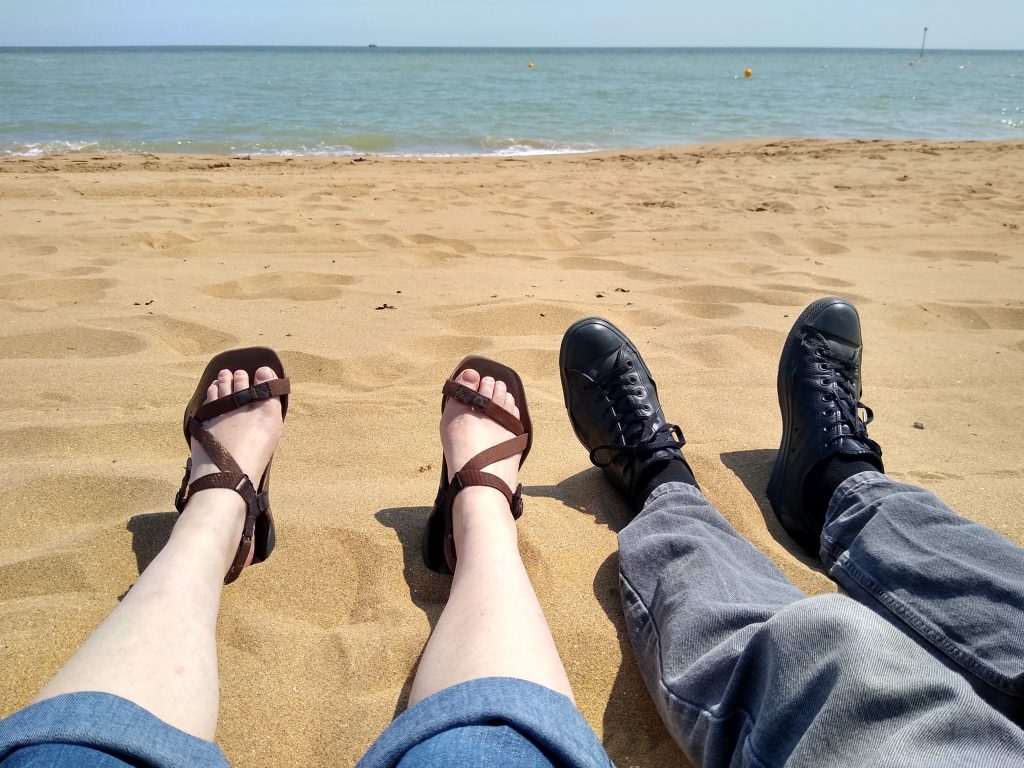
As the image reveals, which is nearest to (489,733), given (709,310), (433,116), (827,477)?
(827,477)

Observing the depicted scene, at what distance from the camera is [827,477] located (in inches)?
57.8

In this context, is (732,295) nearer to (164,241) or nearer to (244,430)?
(244,430)

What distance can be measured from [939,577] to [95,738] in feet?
3.49

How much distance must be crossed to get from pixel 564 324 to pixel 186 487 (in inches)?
55.9

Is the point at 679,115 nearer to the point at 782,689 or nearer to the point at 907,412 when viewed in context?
the point at 907,412

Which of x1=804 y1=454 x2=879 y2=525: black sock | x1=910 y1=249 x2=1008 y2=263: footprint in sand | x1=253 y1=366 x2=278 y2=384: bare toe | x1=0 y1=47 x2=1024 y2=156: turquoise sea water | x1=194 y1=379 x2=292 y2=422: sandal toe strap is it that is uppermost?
x1=0 y1=47 x2=1024 y2=156: turquoise sea water

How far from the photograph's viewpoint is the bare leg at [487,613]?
889mm

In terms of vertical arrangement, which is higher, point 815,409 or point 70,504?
point 815,409

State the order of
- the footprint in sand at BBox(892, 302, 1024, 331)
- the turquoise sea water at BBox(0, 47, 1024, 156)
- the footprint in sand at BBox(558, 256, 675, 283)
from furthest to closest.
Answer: the turquoise sea water at BBox(0, 47, 1024, 156)
the footprint in sand at BBox(558, 256, 675, 283)
the footprint in sand at BBox(892, 302, 1024, 331)

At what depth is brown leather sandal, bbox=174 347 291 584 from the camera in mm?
1311

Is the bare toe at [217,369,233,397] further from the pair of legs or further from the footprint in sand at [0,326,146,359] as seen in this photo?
the footprint in sand at [0,326,146,359]

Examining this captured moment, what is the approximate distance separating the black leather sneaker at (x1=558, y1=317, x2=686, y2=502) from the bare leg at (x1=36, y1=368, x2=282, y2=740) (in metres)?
0.79

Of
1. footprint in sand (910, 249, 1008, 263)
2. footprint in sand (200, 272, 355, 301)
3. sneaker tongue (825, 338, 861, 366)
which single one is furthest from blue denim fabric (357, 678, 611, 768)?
footprint in sand (910, 249, 1008, 263)

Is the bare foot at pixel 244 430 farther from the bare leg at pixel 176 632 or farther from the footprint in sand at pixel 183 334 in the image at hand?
the footprint in sand at pixel 183 334
